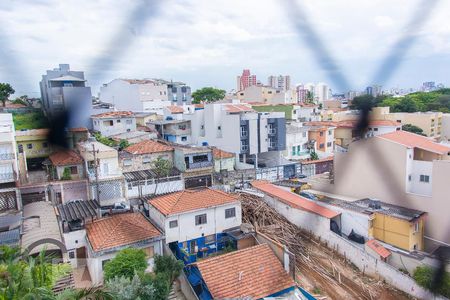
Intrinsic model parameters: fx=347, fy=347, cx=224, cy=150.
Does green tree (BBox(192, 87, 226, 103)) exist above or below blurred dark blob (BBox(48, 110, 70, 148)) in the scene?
above

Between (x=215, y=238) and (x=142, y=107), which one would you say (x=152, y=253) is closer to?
(x=215, y=238)

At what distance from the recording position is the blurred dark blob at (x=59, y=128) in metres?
0.80

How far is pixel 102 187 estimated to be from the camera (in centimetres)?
763

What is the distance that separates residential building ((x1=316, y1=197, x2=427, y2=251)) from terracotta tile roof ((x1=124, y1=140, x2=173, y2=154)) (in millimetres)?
4678

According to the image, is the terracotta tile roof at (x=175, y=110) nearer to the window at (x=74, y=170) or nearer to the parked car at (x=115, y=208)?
the window at (x=74, y=170)

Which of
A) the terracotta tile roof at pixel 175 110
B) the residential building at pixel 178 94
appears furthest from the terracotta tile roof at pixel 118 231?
the residential building at pixel 178 94

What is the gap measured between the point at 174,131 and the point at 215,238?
6500 mm

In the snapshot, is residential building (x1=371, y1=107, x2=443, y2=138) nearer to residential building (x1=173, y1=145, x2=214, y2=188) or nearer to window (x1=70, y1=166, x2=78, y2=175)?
residential building (x1=173, y1=145, x2=214, y2=188)

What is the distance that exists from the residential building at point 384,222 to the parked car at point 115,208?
14.8ft

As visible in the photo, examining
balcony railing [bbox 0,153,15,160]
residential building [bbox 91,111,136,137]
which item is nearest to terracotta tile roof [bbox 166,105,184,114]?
residential building [bbox 91,111,136,137]

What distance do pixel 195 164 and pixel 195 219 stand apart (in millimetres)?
3161

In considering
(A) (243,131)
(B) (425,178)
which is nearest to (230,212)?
(B) (425,178)

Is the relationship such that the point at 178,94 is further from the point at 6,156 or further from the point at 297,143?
the point at 6,156

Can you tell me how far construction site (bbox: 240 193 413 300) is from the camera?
5.97 meters
